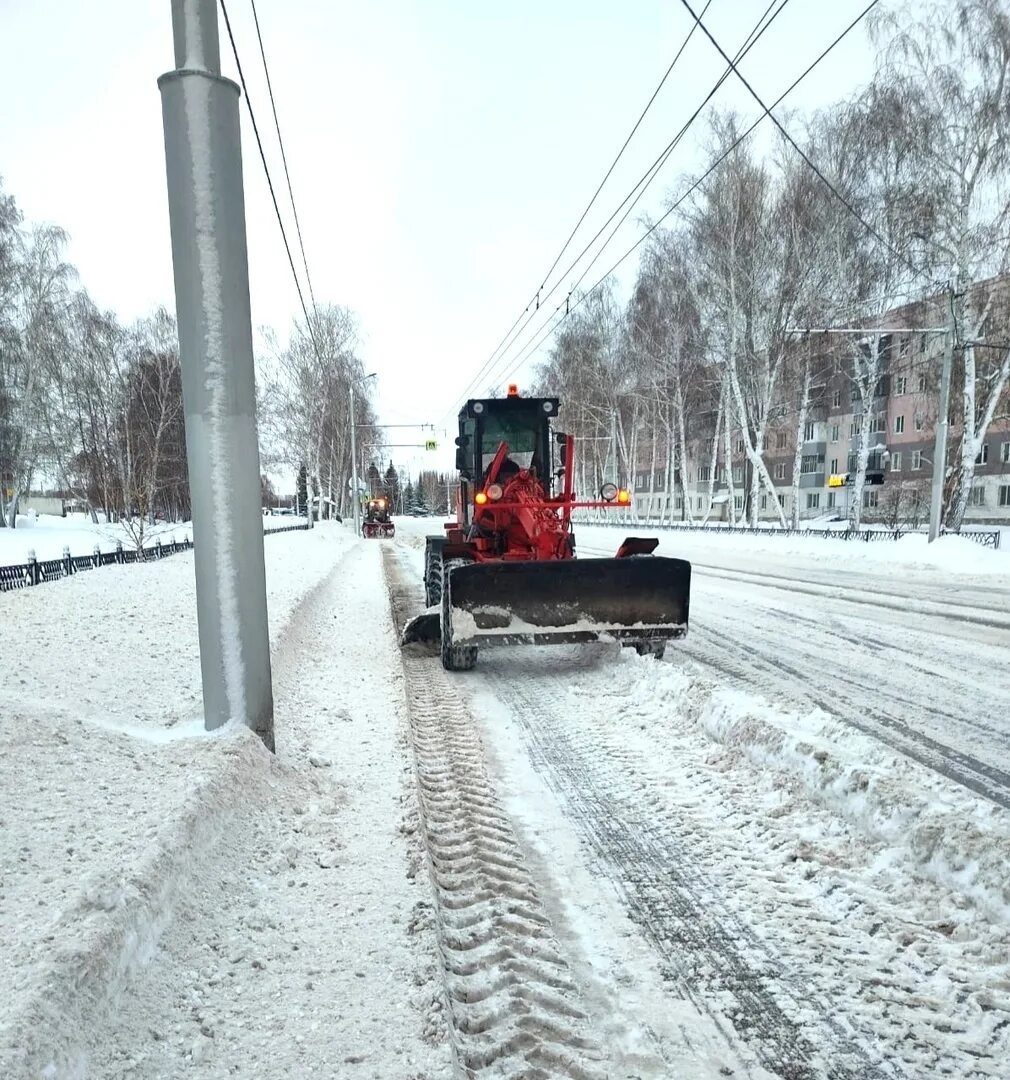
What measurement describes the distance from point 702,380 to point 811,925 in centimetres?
2971

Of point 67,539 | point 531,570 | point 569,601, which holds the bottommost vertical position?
point 67,539

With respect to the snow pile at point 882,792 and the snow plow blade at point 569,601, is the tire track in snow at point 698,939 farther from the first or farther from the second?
the snow plow blade at point 569,601

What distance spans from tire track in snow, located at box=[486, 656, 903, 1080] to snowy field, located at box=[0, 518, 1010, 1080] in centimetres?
1

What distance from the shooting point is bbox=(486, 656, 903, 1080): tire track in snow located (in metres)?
1.83

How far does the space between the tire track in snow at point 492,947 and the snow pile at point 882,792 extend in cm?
152

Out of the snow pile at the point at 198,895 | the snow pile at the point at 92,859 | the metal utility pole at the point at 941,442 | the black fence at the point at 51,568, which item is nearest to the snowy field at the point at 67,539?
the black fence at the point at 51,568

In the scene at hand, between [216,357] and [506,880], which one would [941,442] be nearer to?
[506,880]

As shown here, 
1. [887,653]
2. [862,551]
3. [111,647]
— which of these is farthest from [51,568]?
[862,551]

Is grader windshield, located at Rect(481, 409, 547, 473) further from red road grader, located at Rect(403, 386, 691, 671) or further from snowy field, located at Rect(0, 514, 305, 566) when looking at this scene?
Answer: snowy field, located at Rect(0, 514, 305, 566)

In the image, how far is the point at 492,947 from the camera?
86.2 inches

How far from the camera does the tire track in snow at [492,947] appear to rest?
1771 millimetres

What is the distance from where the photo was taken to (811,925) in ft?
7.66

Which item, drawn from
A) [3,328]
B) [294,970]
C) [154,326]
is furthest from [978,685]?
[154,326]

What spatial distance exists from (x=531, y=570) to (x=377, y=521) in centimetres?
3120
